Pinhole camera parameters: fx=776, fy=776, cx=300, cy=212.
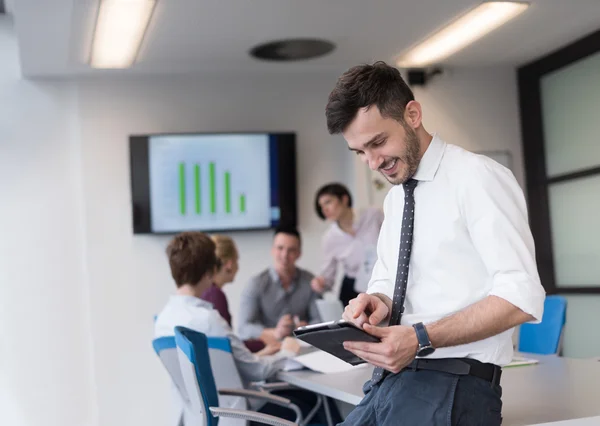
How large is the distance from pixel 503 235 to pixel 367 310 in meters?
0.37

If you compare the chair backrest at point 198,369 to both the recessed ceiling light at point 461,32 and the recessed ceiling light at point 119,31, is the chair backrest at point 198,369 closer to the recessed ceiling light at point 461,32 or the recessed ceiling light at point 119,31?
the recessed ceiling light at point 119,31

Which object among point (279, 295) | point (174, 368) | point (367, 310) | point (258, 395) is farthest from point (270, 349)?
point (367, 310)

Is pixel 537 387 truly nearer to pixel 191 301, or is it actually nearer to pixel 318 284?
pixel 191 301

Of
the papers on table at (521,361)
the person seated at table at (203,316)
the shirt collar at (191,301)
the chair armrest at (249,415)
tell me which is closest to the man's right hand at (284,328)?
the person seated at table at (203,316)

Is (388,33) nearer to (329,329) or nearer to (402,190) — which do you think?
(402,190)

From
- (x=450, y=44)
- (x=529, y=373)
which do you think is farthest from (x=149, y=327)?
(x=529, y=373)

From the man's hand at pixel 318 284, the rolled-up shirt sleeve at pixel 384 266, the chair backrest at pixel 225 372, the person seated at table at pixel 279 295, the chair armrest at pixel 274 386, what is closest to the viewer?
the rolled-up shirt sleeve at pixel 384 266

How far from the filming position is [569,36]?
5.58 metres

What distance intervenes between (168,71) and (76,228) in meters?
1.35

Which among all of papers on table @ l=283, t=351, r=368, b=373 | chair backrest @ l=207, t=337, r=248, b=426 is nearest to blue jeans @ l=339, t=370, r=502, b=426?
papers on table @ l=283, t=351, r=368, b=373

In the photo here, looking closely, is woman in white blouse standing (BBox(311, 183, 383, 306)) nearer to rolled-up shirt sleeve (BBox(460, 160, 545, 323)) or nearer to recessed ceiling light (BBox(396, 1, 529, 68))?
recessed ceiling light (BBox(396, 1, 529, 68))

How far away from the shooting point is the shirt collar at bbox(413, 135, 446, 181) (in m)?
1.75

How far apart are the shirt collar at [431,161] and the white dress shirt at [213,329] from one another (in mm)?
1688

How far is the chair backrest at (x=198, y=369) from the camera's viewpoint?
2590 mm
